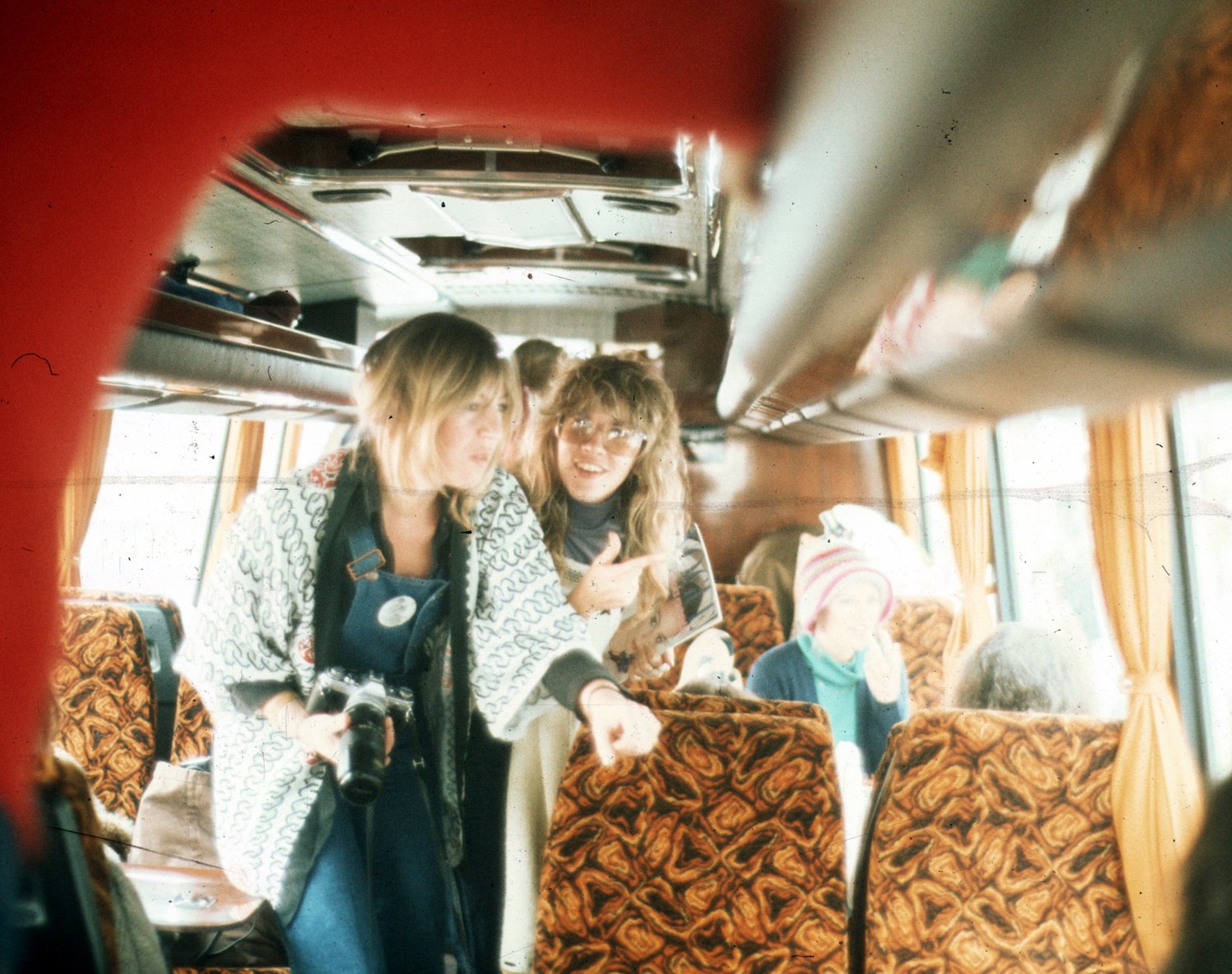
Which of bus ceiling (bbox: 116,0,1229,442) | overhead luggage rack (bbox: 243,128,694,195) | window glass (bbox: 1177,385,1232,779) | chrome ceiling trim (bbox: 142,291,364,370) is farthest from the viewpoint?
chrome ceiling trim (bbox: 142,291,364,370)

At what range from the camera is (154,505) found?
1.27 meters

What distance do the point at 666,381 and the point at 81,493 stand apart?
2.79 feet

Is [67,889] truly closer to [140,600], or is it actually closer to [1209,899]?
[140,600]

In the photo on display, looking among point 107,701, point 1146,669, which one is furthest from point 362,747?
point 1146,669

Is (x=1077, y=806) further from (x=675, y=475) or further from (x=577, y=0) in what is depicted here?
(x=577, y=0)

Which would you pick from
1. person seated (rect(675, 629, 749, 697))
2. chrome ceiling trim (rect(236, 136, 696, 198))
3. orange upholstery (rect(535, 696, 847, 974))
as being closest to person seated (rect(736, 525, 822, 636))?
person seated (rect(675, 629, 749, 697))

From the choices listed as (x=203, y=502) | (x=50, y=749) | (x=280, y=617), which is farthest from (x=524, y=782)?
(x=50, y=749)

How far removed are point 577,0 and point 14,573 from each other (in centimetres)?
112

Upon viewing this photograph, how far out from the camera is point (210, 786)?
132cm

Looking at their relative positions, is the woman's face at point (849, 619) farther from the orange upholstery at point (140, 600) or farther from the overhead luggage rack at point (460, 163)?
the orange upholstery at point (140, 600)

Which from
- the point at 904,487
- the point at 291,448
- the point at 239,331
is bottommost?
the point at 904,487

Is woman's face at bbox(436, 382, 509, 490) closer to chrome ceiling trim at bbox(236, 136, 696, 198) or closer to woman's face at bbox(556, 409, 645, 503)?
woman's face at bbox(556, 409, 645, 503)

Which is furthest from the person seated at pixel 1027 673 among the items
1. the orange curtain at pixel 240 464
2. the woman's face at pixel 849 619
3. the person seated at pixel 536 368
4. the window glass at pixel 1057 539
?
the orange curtain at pixel 240 464

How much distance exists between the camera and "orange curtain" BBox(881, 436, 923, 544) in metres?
1.14
